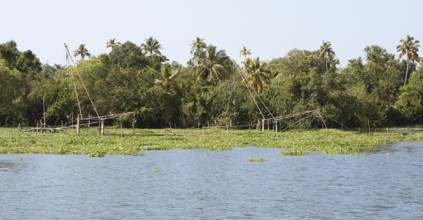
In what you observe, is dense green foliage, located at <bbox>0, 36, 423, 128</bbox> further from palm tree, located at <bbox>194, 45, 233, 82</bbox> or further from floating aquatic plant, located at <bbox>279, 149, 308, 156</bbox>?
floating aquatic plant, located at <bbox>279, 149, 308, 156</bbox>

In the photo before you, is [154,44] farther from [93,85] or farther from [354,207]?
[354,207]

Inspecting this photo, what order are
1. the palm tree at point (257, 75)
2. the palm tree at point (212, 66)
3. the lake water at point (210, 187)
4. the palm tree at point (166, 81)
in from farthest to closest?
the palm tree at point (212, 66)
the palm tree at point (166, 81)
the palm tree at point (257, 75)
the lake water at point (210, 187)

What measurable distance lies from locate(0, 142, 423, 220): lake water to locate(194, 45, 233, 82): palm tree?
5420 centimetres

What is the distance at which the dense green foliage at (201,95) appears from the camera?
8831 cm

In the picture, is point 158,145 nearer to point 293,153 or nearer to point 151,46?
point 293,153

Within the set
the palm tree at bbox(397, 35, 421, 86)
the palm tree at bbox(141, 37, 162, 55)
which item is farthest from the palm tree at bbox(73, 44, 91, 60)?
the palm tree at bbox(397, 35, 421, 86)

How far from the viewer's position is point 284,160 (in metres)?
42.7

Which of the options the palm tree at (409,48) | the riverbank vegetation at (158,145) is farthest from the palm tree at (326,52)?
the riverbank vegetation at (158,145)

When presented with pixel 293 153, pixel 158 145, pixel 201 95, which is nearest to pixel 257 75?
pixel 201 95

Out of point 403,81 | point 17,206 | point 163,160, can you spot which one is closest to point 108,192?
point 17,206

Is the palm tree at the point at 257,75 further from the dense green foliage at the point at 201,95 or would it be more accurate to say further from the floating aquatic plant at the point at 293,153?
the floating aquatic plant at the point at 293,153

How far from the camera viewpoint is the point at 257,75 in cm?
9356

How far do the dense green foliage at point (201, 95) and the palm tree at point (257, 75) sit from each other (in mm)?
163

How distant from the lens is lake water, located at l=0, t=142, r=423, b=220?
23203mm
